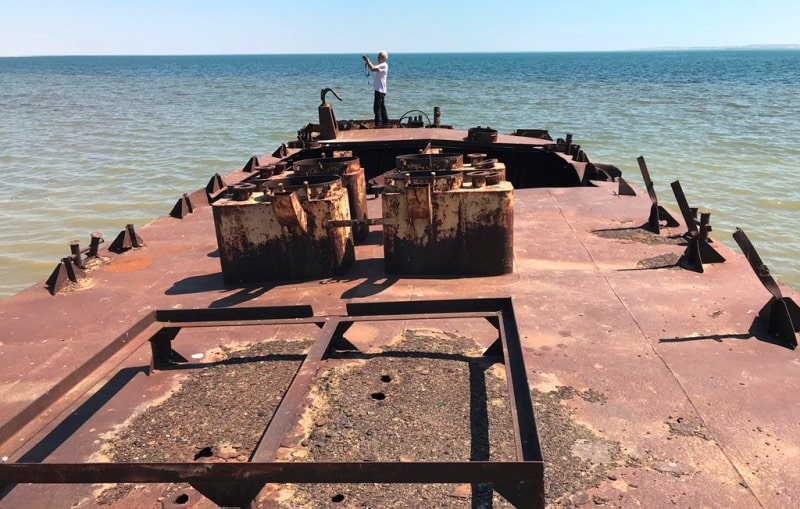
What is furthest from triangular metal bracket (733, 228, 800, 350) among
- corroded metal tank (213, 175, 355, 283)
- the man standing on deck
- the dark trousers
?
the dark trousers

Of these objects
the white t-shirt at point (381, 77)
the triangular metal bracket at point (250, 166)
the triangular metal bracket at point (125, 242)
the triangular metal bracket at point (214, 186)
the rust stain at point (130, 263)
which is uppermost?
the white t-shirt at point (381, 77)

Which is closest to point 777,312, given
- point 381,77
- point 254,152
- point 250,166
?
point 250,166

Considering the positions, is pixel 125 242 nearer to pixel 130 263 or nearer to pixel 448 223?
pixel 130 263

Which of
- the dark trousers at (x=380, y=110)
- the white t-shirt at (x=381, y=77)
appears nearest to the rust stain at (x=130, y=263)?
the white t-shirt at (x=381, y=77)

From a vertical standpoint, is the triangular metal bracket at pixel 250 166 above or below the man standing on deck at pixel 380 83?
below

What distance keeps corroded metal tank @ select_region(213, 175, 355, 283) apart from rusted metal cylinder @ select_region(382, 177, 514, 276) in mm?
431

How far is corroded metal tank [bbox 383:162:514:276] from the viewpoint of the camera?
4832mm

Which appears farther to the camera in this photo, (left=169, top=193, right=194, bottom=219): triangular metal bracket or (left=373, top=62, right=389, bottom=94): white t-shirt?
(left=373, top=62, right=389, bottom=94): white t-shirt

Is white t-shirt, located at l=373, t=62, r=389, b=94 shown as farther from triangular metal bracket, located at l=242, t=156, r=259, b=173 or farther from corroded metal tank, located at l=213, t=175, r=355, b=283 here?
corroded metal tank, located at l=213, t=175, r=355, b=283

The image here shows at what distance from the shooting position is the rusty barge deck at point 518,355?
2.45 meters

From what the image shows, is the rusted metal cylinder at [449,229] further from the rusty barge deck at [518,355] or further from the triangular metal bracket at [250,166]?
the triangular metal bracket at [250,166]

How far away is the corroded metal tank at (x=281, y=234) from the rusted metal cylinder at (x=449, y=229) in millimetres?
431

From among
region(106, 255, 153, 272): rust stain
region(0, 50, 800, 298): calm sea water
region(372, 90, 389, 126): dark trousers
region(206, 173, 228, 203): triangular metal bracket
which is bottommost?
region(0, 50, 800, 298): calm sea water

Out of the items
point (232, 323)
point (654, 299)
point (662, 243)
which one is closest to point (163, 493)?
point (232, 323)
